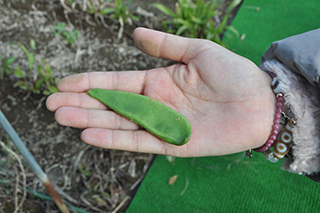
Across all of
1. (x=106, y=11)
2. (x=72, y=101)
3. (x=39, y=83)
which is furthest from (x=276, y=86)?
(x=106, y=11)

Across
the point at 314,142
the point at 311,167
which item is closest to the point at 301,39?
A: the point at 314,142

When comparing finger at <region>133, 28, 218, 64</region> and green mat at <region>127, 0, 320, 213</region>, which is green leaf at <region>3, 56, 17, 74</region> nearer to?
finger at <region>133, 28, 218, 64</region>

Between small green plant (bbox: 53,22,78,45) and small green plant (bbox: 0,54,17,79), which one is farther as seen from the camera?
small green plant (bbox: 53,22,78,45)

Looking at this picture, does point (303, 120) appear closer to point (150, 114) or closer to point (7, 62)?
point (150, 114)

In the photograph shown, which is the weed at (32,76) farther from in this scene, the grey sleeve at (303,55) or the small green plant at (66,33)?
the grey sleeve at (303,55)

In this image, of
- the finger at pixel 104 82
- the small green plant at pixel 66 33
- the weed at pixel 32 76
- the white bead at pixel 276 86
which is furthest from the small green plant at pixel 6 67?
the white bead at pixel 276 86

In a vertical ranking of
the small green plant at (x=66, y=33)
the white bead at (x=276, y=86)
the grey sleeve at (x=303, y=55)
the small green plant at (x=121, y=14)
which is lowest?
the small green plant at (x=66, y=33)

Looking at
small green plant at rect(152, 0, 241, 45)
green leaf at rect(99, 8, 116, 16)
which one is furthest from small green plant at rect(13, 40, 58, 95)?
small green plant at rect(152, 0, 241, 45)
